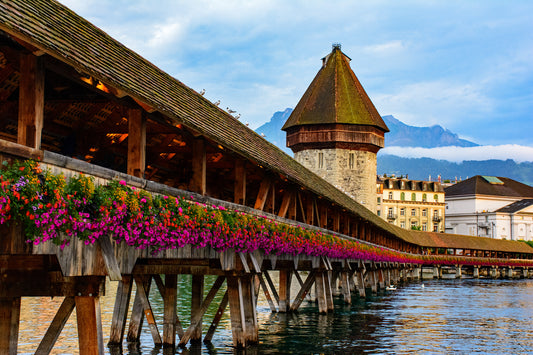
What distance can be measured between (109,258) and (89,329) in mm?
856

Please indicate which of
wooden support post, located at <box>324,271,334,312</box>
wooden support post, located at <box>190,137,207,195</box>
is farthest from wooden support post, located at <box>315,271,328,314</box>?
wooden support post, located at <box>190,137,207,195</box>

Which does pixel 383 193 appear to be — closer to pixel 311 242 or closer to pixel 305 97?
pixel 305 97

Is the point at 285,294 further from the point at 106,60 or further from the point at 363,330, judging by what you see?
the point at 106,60

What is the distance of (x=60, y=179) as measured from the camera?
22.5ft

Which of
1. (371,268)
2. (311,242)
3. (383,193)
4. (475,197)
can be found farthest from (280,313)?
(475,197)

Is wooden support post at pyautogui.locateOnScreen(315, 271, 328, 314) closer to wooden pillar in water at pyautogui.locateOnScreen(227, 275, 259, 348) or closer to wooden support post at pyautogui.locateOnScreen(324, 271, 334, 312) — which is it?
→ wooden support post at pyautogui.locateOnScreen(324, 271, 334, 312)

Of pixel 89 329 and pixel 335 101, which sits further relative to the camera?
pixel 335 101

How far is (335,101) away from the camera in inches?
2430

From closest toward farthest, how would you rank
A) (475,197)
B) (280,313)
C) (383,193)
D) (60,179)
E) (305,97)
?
(60,179)
(280,313)
(305,97)
(383,193)
(475,197)

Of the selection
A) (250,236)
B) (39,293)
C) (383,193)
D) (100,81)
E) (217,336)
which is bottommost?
(217,336)

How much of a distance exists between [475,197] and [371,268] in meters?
81.5

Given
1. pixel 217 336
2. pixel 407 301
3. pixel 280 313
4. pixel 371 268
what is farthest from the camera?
pixel 371 268

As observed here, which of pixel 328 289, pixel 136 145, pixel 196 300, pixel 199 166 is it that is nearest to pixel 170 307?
pixel 196 300

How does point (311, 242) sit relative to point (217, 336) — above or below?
above
